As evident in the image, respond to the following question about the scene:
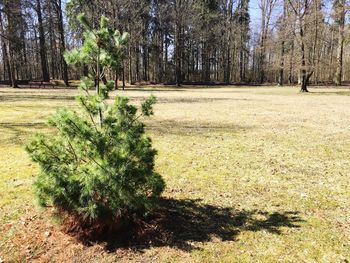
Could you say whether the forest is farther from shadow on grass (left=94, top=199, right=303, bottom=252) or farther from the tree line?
the tree line

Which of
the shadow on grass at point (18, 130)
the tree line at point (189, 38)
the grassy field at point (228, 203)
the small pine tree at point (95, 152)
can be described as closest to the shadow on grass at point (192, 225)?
the grassy field at point (228, 203)

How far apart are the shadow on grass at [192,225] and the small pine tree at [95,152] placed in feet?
1.24

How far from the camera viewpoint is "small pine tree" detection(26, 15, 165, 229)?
3145 mm

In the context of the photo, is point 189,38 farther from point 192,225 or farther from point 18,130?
point 192,225

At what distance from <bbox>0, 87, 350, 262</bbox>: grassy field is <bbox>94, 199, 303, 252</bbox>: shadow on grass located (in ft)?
0.04

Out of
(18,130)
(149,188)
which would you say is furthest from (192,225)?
(18,130)

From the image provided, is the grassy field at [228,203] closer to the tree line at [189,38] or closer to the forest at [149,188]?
the forest at [149,188]

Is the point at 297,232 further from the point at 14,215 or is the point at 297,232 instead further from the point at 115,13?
the point at 115,13

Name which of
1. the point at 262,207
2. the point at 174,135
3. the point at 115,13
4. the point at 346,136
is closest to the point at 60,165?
the point at 262,207

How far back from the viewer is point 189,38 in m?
44.1

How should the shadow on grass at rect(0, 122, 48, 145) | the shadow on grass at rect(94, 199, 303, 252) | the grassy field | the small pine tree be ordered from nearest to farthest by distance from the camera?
1. the small pine tree
2. the grassy field
3. the shadow on grass at rect(94, 199, 303, 252)
4. the shadow on grass at rect(0, 122, 48, 145)

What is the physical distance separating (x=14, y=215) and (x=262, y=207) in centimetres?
346

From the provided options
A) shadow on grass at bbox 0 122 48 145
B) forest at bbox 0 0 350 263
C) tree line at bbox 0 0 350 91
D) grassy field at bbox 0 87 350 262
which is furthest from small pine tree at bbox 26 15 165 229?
tree line at bbox 0 0 350 91

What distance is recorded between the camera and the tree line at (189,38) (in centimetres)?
2556
